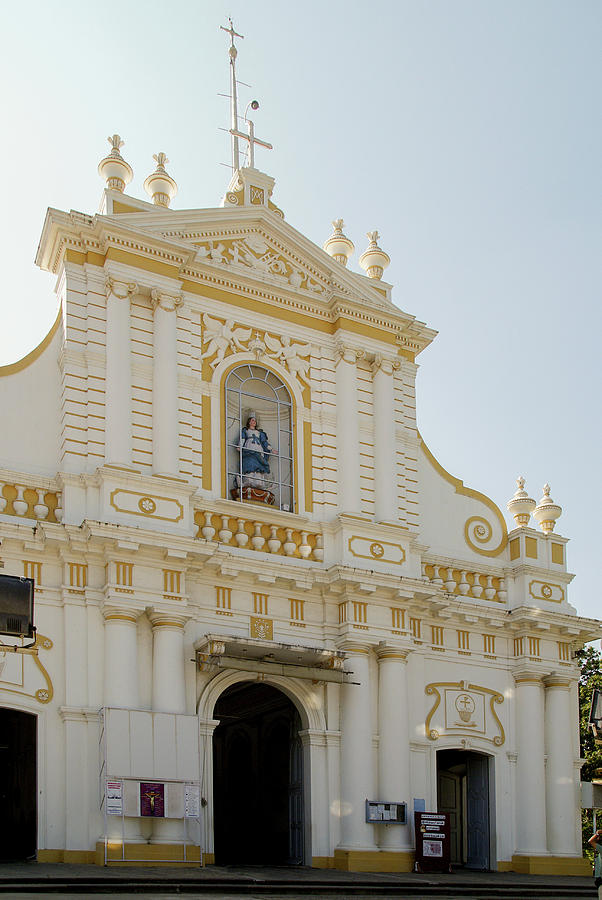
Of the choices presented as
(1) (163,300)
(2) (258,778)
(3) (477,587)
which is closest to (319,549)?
(3) (477,587)

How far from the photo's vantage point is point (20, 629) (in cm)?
1443

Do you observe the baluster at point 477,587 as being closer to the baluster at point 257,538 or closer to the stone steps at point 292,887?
the baluster at point 257,538

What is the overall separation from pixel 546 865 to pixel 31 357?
13.0 metres

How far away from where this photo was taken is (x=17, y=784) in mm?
23906

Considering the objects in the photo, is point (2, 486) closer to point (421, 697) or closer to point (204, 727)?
point (204, 727)

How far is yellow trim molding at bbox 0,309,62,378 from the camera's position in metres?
20.4

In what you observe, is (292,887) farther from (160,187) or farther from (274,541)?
(160,187)

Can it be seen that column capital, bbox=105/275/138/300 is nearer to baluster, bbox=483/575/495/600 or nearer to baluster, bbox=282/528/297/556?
baluster, bbox=282/528/297/556

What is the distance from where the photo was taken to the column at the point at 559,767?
75.3 ft

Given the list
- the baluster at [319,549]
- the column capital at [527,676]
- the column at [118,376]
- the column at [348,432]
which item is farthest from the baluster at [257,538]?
the column capital at [527,676]

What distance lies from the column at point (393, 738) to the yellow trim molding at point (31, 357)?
25.7 ft

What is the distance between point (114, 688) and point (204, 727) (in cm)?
192

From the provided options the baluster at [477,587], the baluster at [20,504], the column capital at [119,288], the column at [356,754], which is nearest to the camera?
the baluster at [20,504]

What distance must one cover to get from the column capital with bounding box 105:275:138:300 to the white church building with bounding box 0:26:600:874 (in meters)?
0.07
